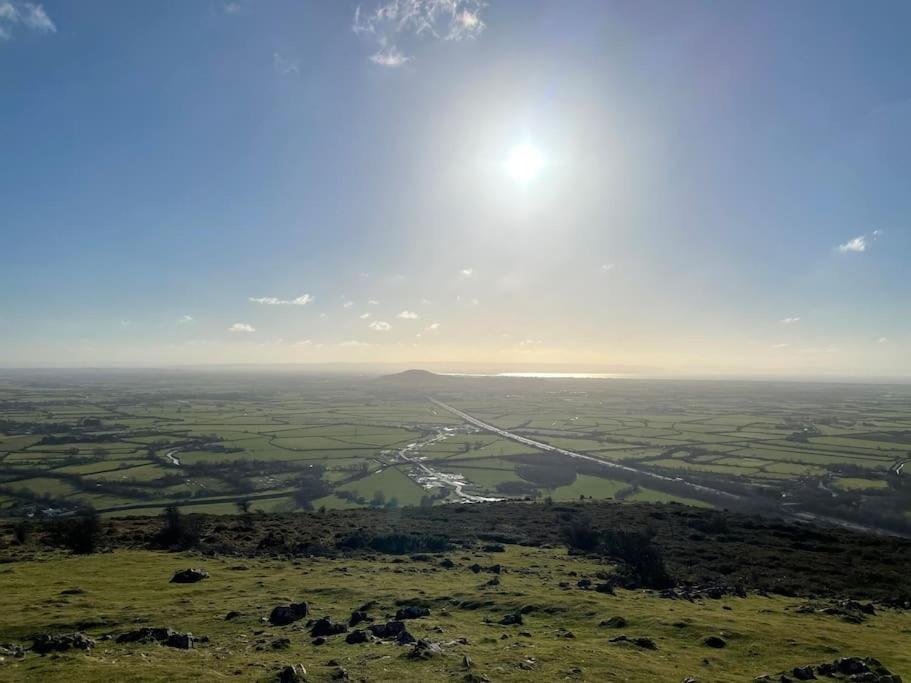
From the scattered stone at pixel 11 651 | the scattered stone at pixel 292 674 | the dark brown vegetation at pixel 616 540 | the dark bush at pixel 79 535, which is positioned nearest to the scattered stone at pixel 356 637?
the scattered stone at pixel 292 674

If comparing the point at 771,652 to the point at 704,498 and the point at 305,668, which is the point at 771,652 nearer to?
Result: the point at 305,668

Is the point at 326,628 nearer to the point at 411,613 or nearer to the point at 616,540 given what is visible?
the point at 411,613

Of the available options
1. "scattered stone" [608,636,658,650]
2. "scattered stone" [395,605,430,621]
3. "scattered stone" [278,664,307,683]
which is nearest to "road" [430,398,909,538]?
"scattered stone" [608,636,658,650]

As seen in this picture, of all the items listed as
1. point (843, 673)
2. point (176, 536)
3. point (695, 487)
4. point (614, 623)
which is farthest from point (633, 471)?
point (843, 673)

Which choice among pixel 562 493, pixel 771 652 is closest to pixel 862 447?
pixel 562 493

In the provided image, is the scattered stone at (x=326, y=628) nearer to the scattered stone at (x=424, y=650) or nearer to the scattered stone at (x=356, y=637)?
the scattered stone at (x=356, y=637)
